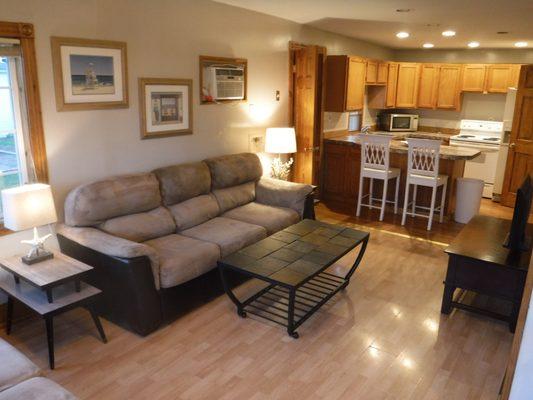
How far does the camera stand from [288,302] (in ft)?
10.3

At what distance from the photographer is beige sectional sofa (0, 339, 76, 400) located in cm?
182

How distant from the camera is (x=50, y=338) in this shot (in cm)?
257

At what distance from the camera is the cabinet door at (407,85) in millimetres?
7652

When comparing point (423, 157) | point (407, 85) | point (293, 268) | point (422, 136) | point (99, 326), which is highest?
point (407, 85)

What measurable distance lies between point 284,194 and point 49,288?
248cm

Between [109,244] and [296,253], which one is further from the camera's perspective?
[296,253]

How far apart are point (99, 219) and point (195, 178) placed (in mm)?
1013

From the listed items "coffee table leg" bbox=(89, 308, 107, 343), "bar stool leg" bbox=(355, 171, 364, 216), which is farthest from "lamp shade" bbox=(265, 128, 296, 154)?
"coffee table leg" bbox=(89, 308, 107, 343)

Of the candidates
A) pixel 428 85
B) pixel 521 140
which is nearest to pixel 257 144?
pixel 521 140

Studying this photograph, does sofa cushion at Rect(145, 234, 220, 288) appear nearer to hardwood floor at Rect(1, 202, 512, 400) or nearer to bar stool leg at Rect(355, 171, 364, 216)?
hardwood floor at Rect(1, 202, 512, 400)

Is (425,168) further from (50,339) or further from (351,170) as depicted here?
(50,339)

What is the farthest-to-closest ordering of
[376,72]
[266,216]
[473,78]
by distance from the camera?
[473,78] → [376,72] → [266,216]

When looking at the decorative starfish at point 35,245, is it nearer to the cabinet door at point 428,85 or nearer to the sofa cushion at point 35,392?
the sofa cushion at point 35,392

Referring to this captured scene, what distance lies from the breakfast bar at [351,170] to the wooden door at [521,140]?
2.37ft
